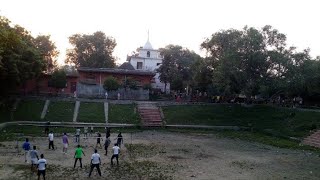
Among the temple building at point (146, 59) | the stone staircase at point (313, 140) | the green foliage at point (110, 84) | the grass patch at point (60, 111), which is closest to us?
the stone staircase at point (313, 140)

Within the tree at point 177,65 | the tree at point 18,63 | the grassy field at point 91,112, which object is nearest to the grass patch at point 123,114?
the grassy field at point 91,112

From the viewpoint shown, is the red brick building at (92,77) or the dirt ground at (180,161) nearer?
the dirt ground at (180,161)

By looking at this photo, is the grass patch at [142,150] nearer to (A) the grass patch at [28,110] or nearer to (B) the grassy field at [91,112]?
(B) the grassy field at [91,112]

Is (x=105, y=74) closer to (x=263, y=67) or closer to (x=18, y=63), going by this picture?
(x=18, y=63)

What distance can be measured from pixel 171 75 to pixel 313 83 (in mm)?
30438

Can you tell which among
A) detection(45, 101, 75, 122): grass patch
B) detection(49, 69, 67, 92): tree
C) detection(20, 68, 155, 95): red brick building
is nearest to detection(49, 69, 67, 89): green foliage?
detection(49, 69, 67, 92): tree

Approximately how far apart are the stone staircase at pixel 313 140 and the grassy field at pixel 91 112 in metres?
24.8

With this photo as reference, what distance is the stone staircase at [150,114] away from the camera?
47016 mm

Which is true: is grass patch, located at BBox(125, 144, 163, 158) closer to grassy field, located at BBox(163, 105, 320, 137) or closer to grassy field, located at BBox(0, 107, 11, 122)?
grassy field, located at BBox(163, 105, 320, 137)

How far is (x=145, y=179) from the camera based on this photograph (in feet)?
62.2

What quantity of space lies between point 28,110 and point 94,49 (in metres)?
34.2

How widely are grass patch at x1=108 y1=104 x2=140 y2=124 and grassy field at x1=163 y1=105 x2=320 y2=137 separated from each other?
4.67m

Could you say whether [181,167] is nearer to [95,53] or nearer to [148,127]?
[148,127]

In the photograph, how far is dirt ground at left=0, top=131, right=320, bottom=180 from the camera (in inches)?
794
